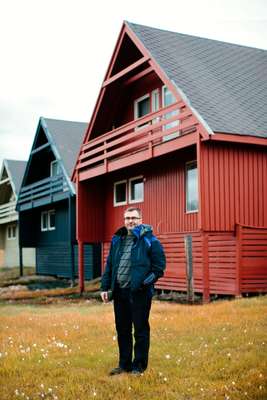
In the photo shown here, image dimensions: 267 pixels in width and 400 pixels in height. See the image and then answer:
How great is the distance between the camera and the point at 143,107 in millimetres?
21094

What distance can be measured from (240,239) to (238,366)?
844 cm

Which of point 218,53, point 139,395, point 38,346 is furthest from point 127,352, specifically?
point 218,53

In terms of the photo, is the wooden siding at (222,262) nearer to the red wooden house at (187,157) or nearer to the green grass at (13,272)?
the red wooden house at (187,157)

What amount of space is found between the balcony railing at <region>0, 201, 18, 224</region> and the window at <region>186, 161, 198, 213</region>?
19738 mm

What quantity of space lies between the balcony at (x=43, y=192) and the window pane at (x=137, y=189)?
16.2 ft

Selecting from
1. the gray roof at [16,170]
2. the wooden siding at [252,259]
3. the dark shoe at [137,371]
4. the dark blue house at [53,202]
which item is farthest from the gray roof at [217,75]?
the gray roof at [16,170]

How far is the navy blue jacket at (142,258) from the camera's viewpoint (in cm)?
689

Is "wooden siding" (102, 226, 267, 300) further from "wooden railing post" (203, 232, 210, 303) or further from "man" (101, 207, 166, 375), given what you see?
"man" (101, 207, 166, 375)

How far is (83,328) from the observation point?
10.5 m

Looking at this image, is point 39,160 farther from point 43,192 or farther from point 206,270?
point 206,270

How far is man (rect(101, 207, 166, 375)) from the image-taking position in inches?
273

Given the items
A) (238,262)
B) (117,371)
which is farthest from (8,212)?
(117,371)

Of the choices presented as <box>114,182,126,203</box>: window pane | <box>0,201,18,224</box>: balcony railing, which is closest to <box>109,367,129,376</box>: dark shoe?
<box>114,182,126,203</box>: window pane

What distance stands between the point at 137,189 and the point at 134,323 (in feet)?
47.8
